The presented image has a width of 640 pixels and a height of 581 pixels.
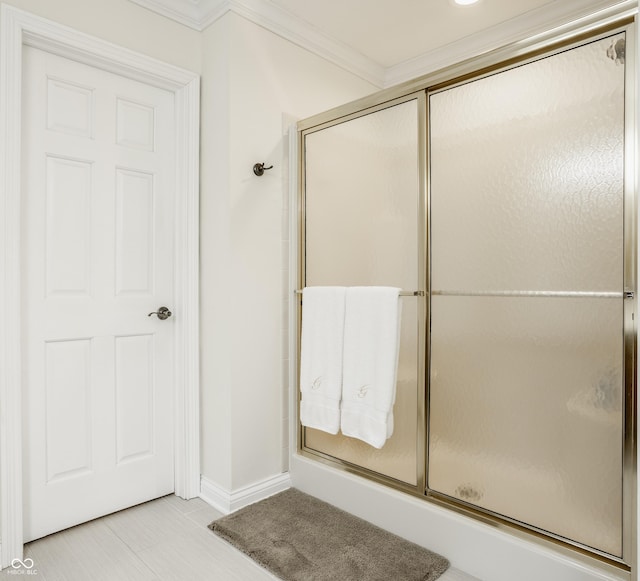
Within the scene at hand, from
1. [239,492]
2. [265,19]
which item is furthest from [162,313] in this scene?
[265,19]

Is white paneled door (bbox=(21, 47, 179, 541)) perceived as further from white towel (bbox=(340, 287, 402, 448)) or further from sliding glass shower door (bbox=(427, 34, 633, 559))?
sliding glass shower door (bbox=(427, 34, 633, 559))

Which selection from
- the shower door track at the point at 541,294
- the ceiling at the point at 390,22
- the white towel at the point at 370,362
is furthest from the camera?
the ceiling at the point at 390,22

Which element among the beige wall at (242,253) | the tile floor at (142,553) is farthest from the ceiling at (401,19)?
the tile floor at (142,553)

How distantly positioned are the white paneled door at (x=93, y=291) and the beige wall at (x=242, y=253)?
0.22m

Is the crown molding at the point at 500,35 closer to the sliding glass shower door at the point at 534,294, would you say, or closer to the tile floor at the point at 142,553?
the sliding glass shower door at the point at 534,294

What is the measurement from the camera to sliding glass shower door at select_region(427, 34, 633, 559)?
1354 mm

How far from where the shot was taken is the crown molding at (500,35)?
2.22 meters

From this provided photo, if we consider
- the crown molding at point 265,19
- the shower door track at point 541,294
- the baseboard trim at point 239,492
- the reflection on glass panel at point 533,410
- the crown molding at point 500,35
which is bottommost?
the baseboard trim at point 239,492

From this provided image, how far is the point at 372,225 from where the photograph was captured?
1974 millimetres

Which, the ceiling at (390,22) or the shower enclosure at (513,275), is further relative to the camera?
the ceiling at (390,22)

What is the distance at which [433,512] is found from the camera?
1719 mm

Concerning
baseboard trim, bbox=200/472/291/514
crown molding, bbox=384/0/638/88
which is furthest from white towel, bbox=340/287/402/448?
crown molding, bbox=384/0/638/88

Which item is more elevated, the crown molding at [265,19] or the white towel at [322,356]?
the crown molding at [265,19]

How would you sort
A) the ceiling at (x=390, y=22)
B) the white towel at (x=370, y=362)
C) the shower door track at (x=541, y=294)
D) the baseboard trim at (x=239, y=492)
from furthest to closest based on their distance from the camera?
the ceiling at (x=390, y=22) < the baseboard trim at (x=239, y=492) < the white towel at (x=370, y=362) < the shower door track at (x=541, y=294)
